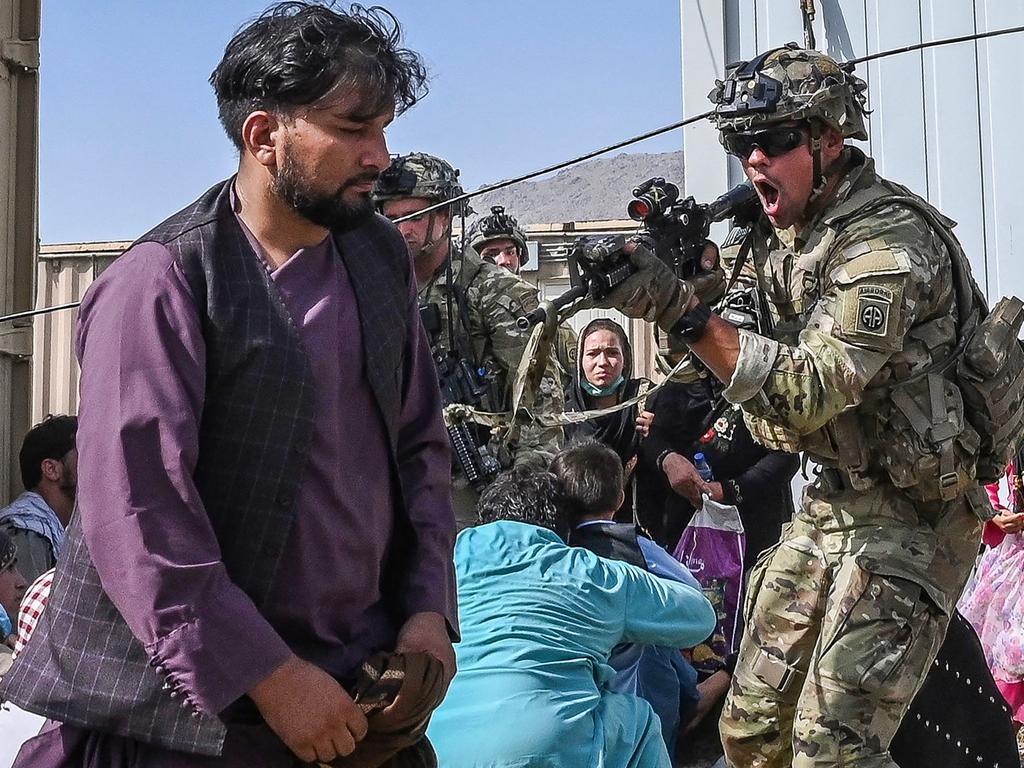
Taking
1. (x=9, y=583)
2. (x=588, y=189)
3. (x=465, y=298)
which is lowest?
(x=9, y=583)

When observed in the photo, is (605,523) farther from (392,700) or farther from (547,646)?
(392,700)

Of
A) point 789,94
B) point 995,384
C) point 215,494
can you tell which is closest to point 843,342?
point 995,384

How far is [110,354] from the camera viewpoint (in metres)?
2.12

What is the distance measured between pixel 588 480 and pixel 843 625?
122cm

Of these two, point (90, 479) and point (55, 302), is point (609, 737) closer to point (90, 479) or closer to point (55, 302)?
point (90, 479)

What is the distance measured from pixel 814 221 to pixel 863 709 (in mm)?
1315

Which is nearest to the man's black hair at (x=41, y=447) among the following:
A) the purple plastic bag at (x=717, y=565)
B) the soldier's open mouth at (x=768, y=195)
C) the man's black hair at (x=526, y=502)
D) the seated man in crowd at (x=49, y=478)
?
the seated man in crowd at (x=49, y=478)

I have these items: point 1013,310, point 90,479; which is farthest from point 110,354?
point 1013,310

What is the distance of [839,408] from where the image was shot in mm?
3611

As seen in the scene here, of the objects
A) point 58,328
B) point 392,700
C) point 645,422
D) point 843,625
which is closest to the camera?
point 392,700

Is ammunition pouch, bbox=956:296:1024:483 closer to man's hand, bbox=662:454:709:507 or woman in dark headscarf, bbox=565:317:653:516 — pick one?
man's hand, bbox=662:454:709:507

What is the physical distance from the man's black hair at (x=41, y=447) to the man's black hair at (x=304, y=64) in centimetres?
395

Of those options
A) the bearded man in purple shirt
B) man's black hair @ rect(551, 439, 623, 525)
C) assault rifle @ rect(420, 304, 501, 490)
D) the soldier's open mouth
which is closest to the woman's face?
assault rifle @ rect(420, 304, 501, 490)

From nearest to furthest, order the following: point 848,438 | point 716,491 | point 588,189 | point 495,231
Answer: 1. point 848,438
2. point 716,491
3. point 495,231
4. point 588,189
